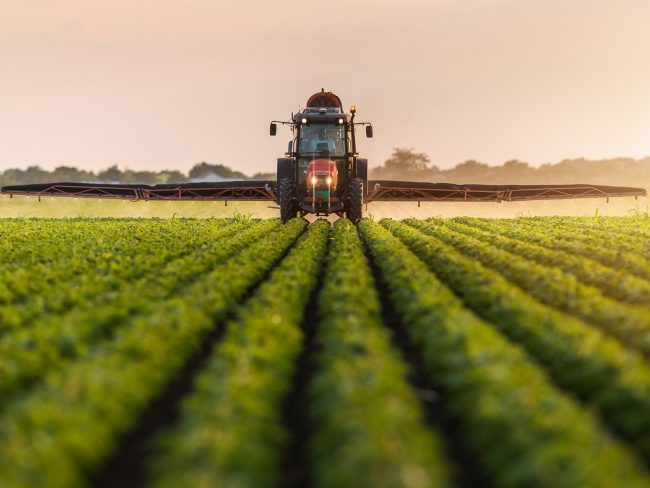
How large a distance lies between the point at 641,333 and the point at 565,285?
8.66 feet

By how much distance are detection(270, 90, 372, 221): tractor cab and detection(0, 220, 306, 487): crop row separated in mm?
15851

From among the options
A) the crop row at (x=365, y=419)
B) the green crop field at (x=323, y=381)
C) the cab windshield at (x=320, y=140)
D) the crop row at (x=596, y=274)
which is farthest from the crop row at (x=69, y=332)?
the cab windshield at (x=320, y=140)

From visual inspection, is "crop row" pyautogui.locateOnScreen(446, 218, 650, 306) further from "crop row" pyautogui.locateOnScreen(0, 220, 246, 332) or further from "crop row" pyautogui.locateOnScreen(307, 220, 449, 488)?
"crop row" pyautogui.locateOnScreen(0, 220, 246, 332)

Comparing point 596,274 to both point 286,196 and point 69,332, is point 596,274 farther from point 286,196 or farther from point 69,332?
point 286,196

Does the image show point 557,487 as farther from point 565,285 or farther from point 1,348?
point 565,285

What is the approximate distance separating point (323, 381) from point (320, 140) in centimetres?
1972

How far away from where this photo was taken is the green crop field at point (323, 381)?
169 inches

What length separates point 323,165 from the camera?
24047 mm

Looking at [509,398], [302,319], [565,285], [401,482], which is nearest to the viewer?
[401,482]

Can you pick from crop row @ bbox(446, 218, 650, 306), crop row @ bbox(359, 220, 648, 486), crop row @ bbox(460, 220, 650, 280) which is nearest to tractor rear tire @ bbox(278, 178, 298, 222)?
crop row @ bbox(460, 220, 650, 280)

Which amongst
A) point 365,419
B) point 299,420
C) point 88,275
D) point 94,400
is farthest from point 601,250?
point 94,400

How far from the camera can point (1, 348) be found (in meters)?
6.74

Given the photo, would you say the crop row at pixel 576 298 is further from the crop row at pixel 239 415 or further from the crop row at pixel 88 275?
the crop row at pixel 88 275

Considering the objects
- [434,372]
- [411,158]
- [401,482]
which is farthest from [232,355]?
[411,158]
